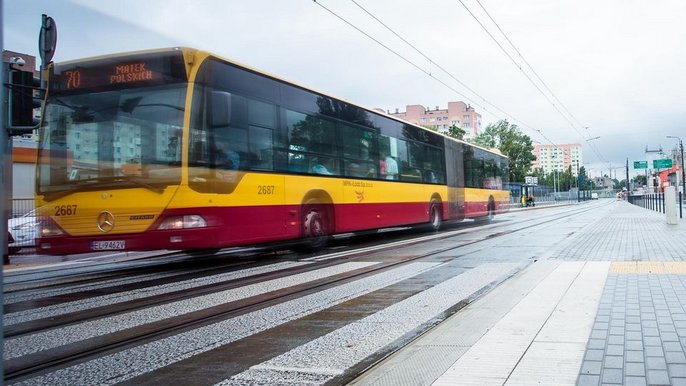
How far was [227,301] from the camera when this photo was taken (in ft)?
20.1

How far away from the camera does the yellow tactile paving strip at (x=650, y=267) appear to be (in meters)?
7.44

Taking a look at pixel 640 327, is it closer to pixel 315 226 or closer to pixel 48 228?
pixel 315 226

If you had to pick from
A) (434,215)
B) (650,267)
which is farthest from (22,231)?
(650,267)

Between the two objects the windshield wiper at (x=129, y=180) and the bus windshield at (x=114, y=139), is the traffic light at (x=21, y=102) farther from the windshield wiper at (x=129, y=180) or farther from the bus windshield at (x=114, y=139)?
the windshield wiper at (x=129, y=180)

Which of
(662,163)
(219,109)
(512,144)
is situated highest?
(512,144)

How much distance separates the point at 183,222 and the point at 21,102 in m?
3.06

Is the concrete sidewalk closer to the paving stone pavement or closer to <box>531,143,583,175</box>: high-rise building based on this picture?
the paving stone pavement

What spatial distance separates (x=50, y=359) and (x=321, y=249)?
8.79 m

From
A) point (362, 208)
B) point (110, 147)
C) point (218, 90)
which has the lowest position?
point (362, 208)

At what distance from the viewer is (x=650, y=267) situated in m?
7.85

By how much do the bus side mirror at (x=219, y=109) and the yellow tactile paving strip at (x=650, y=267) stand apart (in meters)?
6.46

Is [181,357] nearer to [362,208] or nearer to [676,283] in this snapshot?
[676,283]

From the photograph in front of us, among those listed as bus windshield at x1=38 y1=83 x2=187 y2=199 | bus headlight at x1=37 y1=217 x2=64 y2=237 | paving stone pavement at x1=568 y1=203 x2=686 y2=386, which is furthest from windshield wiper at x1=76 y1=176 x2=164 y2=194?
paving stone pavement at x1=568 y1=203 x2=686 y2=386

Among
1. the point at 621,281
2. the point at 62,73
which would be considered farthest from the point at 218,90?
the point at 621,281
